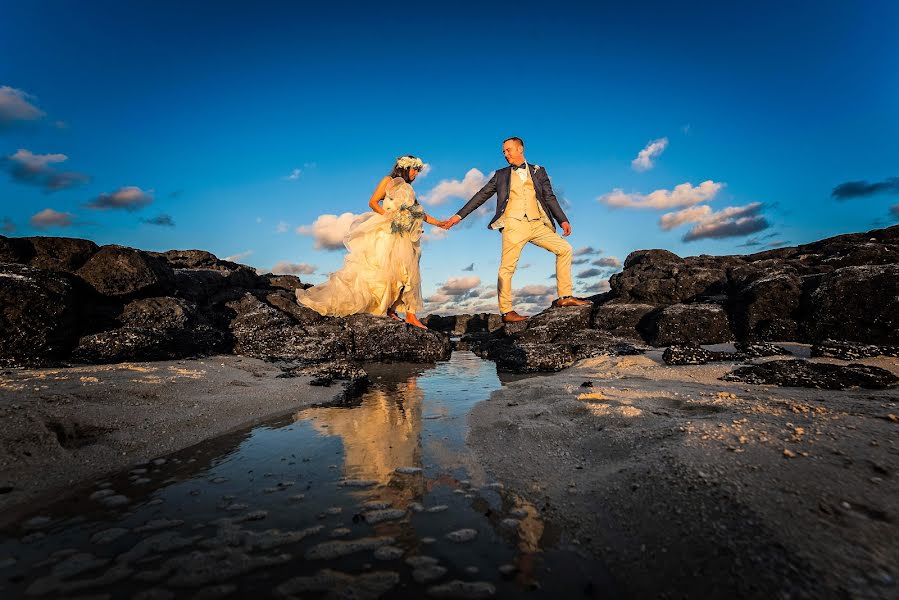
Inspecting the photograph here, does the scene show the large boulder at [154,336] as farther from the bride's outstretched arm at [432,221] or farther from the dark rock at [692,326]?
the dark rock at [692,326]

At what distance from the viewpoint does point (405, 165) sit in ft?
33.5

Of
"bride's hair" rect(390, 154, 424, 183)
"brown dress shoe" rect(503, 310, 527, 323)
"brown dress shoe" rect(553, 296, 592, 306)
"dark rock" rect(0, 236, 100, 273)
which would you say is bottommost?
"brown dress shoe" rect(503, 310, 527, 323)

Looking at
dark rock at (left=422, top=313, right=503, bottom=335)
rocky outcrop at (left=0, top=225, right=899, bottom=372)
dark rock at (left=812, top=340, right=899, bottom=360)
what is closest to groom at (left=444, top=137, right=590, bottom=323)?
rocky outcrop at (left=0, top=225, right=899, bottom=372)

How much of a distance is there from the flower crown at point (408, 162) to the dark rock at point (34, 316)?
Result: 22.4ft

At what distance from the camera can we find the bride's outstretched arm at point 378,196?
10.0 m

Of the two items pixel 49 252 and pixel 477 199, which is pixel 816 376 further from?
pixel 49 252

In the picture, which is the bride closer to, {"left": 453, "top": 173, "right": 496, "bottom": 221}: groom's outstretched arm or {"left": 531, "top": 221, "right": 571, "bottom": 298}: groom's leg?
{"left": 453, "top": 173, "right": 496, "bottom": 221}: groom's outstretched arm

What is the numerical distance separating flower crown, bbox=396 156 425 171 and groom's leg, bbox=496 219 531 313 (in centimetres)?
266

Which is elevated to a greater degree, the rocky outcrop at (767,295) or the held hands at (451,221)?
the held hands at (451,221)

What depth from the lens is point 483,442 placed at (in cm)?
281

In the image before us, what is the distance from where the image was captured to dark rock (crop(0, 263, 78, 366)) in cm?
500

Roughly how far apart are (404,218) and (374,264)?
1.36 m

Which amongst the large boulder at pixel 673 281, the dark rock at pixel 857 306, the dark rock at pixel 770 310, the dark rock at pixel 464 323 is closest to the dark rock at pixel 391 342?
the large boulder at pixel 673 281

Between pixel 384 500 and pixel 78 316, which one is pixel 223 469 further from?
pixel 78 316
